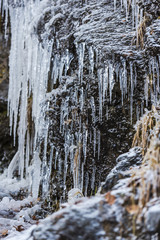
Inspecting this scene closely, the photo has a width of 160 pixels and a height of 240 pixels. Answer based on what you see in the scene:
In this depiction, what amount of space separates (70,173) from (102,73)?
1592mm

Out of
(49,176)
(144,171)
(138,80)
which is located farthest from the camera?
(49,176)

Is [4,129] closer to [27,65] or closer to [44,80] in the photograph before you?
[27,65]

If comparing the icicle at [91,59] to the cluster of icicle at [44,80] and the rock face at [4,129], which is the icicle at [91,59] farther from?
the rock face at [4,129]

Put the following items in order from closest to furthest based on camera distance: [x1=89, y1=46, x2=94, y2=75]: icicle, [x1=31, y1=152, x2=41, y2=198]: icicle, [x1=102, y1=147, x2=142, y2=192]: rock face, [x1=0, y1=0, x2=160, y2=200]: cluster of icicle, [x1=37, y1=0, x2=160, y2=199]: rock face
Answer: [x1=102, y1=147, x2=142, y2=192]: rock face, [x1=37, y1=0, x2=160, y2=199]: rock face, [x1=0, y1=0, x2=160, y2=200]: cluster of icicle, [x1=89, y1=46, x2=94, y2=75]: icicle, [x1=31, y1=152, x2=41, y2=198]: icicle

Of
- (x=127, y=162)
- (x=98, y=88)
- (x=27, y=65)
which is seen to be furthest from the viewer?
(x=27, y=65)

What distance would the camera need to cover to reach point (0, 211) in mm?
3660

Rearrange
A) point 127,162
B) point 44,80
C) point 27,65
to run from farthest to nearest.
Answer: point 27,65
point 44,80
point 127,162

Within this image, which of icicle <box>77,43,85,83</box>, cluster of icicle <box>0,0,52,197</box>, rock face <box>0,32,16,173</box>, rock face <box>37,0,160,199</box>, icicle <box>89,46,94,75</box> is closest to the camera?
rock face <box>37,0,160,199</box>

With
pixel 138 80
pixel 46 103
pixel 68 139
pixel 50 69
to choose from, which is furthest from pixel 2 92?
pixel 138 80

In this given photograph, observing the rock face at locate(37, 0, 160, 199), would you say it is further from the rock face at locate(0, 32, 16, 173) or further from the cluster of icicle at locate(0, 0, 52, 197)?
the rock face at locate(0, 32, 16, 173)

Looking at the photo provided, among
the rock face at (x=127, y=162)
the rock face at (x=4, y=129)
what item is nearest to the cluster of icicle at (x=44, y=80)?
the rock face at (x=4, y=129)

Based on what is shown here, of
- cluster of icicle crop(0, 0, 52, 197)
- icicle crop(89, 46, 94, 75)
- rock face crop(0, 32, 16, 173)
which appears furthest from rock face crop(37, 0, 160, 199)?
rock face crop(0, 32, 16, 173)

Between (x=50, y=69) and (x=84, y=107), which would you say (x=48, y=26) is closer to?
(x=50, y=69)

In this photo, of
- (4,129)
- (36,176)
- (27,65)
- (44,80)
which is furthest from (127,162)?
(4,129)
